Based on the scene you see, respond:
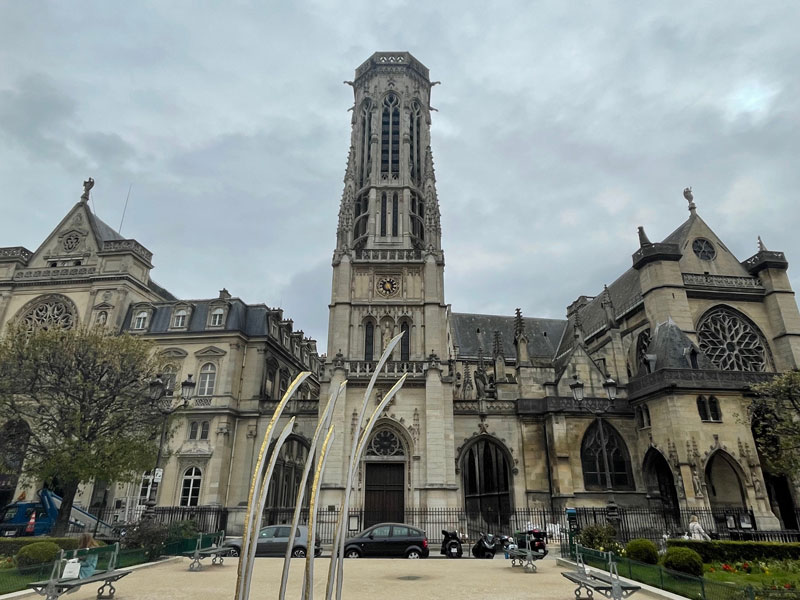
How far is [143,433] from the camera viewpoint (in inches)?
862

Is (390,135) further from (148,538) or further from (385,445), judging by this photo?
(148,538)

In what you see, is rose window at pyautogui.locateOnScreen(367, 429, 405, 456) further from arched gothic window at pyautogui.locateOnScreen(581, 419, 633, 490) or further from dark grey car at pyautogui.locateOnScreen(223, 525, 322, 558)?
arched gothic window at pyautogui.locateOnScreen(581, 419, 633, 490)

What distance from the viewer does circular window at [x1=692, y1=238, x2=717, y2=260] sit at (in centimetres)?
3434

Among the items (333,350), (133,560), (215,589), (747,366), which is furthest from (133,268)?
(747,366)

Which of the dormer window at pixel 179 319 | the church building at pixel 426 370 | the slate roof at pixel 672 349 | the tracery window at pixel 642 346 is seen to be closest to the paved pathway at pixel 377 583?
the church building at pixel 426 370

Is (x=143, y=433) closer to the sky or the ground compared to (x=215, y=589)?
closer to the sky

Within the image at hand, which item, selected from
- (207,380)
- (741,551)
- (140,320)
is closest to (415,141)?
(207,380)

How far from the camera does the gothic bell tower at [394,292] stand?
2662 centimetres

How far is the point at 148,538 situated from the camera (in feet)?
49.9

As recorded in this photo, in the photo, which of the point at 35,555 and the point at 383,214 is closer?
the point at 35,555

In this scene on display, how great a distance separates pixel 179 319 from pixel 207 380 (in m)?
4.86

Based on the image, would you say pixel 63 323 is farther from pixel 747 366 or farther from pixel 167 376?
pixel 747 366

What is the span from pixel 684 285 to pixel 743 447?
11.0 metres

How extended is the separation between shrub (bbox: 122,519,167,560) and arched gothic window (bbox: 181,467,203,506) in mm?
13650
